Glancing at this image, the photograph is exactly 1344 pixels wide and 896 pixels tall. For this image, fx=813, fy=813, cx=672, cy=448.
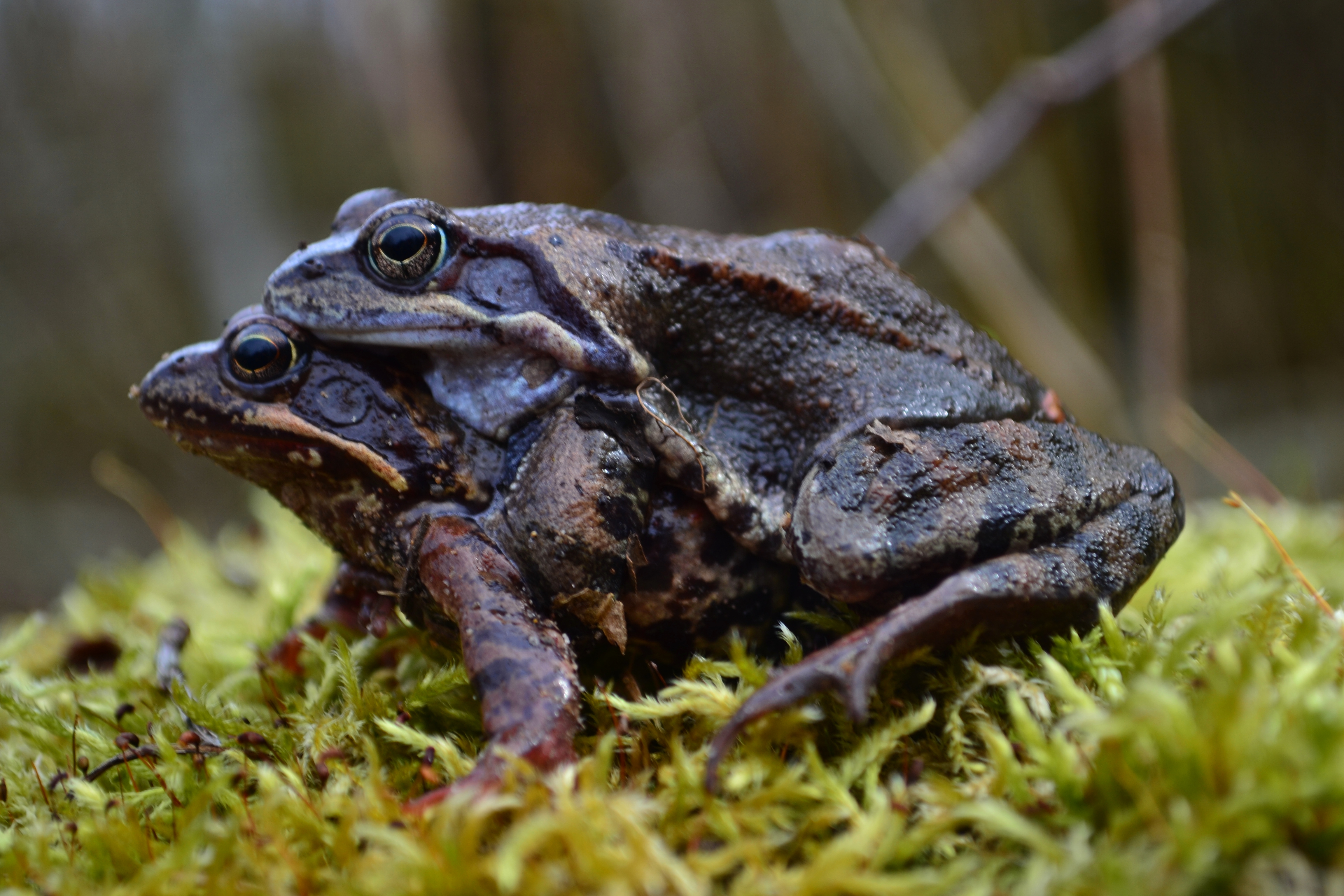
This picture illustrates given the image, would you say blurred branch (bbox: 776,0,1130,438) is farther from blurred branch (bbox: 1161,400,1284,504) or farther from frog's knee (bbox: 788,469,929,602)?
frog's knee (bbox: 788,469,929,602)

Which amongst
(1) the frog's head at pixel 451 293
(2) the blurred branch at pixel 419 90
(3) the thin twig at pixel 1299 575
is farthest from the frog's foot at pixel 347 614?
(2) the blurred branch at pixel 419 90

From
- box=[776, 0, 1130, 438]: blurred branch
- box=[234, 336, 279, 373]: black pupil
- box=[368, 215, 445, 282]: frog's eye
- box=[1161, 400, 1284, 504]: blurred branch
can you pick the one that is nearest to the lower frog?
box=[234, 336, 279, 373]: black pupil

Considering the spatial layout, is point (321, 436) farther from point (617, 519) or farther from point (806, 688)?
point (806, 688)

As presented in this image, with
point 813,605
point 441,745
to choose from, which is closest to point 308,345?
point 441,745

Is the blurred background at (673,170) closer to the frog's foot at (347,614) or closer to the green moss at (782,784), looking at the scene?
the green moss at (782,784)

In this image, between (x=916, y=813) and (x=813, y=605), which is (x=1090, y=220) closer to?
(x=813, y=605)

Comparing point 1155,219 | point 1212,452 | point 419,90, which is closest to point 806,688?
point 1212,452
